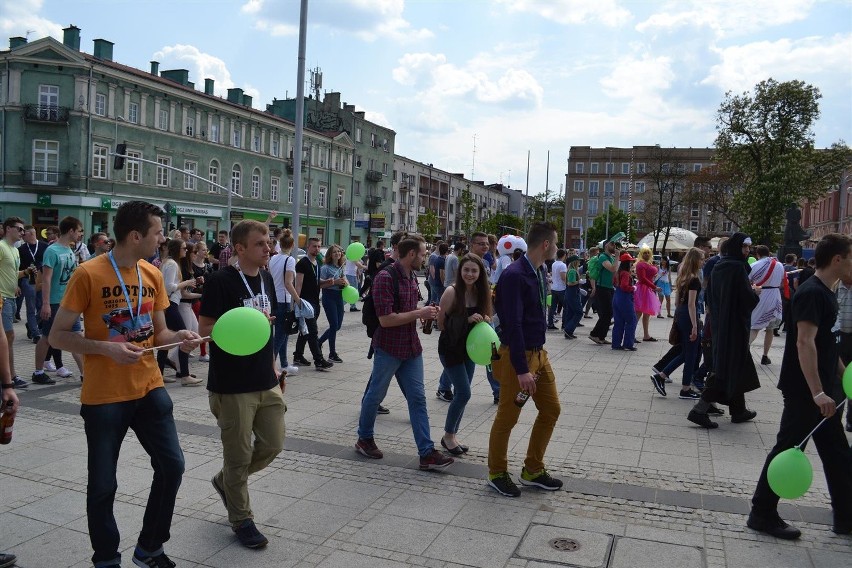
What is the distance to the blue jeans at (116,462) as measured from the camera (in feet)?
11.5

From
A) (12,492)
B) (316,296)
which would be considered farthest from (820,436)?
(316,296)

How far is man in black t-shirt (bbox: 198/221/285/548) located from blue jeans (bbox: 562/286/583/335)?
11.3 metres

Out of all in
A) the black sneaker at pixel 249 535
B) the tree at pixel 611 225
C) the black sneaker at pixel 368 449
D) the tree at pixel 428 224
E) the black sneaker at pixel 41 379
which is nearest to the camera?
the black sneaker at pixel 249 535

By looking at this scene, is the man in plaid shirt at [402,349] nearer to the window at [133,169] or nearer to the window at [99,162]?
the window at [99,162]

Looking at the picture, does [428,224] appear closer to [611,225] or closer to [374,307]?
[611,225]

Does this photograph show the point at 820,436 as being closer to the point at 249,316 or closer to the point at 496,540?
the point at 496,540

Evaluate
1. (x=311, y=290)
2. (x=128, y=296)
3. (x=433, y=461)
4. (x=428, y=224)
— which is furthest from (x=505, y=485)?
(x=428, y=224)

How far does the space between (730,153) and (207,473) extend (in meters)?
42.9

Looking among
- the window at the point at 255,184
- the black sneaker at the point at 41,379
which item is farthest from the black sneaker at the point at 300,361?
the window at the point at 255,184

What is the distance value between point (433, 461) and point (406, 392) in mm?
593

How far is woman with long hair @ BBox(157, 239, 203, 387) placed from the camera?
8.75 m

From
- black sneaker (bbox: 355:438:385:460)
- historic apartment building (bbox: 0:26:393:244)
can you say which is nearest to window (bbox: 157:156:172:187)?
historic apartment building (bbox: 0:26:393:244)

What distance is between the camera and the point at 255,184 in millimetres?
55938

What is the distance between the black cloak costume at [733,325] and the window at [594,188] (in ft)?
361
